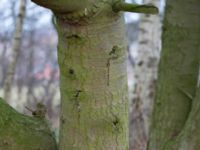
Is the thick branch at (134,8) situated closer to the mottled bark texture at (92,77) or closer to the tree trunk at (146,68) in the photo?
the mottled bark texture at (92,77)

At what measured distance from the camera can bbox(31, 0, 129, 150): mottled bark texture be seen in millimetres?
1326

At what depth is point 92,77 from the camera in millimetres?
1397

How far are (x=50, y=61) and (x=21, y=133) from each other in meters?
13.0

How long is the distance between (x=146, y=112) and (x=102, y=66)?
406 cm

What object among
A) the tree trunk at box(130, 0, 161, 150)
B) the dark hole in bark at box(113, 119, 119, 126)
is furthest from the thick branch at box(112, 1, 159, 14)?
the tree trunk at box(130, 0, 161, 150)

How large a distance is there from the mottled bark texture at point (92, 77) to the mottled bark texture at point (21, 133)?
0.39 ft

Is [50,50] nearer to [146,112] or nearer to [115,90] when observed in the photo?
[146,112]

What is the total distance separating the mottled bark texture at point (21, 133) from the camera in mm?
1555

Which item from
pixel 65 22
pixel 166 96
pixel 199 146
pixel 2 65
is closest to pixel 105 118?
pixel 65 22

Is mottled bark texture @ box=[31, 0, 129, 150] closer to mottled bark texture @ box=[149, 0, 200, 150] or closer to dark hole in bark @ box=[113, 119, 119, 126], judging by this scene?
dark hole in bark @ box=[113, 119, 119, 126]

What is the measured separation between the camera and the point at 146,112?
538 cm

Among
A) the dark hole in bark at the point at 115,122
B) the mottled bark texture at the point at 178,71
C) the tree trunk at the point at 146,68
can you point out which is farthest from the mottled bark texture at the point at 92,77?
the tree trunk at the point at 146,68

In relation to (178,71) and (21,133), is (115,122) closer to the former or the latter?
(21,133)

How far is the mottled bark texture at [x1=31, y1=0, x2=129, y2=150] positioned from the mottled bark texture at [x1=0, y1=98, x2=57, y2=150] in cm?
12
